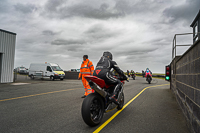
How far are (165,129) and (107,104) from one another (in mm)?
1534

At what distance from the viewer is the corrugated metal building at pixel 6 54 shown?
16547 mm

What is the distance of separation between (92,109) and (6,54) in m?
16.7

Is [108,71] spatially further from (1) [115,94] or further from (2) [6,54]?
(2) [6,54]

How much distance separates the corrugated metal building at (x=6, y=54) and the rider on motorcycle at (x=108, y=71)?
15.5 metres

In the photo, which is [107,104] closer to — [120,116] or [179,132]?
[120,116]

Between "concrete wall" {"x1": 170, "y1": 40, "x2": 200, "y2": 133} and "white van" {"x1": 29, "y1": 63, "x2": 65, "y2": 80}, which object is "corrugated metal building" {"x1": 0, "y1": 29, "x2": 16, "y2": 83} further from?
"concrete wall" {"x1": 170, "y1": 40, "x2": 200, "y2": 133}

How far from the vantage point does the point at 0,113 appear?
4918 millimetres

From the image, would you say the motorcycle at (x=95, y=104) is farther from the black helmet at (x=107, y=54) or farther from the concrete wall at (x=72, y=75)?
the concrete wall at (x=72, y=75)

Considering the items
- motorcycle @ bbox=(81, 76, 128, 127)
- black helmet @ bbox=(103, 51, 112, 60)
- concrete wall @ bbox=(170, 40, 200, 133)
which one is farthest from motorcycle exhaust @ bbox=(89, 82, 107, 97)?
concrete wall @ bbox=(170, 40, 200, 133)

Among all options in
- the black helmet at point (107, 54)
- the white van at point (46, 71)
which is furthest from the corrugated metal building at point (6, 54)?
the black helmet at point (107, 54)

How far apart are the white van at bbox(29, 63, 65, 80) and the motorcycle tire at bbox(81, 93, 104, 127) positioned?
1873cm

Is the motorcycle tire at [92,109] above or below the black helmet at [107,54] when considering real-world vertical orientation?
below

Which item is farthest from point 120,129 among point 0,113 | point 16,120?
point 0,113

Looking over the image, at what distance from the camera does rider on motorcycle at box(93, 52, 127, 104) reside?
173 inches
